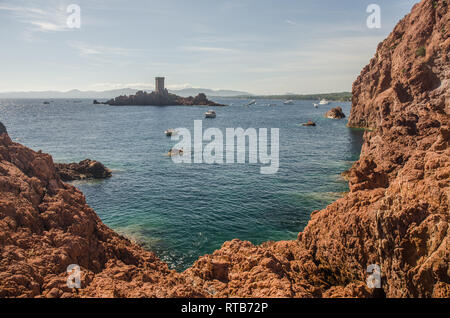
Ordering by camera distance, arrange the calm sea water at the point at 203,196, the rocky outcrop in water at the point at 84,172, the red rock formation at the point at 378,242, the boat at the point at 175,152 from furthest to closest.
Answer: the boat at the point at 175,152
the rocky outcrop in water at the point at 84,172
the calm sea water at the point at 203,196
the red rock formation at the point at 378,242

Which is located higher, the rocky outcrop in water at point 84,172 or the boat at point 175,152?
the boat at point 175,152

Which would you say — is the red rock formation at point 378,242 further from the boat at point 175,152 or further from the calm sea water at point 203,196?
the boat at point 175,152

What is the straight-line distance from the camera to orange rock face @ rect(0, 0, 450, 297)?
28.2 ft

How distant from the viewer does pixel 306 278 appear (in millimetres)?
12039

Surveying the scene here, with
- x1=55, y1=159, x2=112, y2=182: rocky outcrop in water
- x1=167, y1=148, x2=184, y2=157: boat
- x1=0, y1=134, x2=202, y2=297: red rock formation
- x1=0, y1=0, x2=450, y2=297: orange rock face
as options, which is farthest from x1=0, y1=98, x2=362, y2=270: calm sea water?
x1=0, y1=0, x2=450, y2=297: orange rock face

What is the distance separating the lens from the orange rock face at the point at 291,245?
28.2 ft

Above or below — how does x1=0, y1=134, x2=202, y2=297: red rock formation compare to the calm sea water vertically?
above

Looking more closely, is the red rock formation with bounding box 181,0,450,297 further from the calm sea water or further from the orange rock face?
the calm sea water

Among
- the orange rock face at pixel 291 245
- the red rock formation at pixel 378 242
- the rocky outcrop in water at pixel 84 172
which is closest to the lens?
the orange rock face at pixel 291 245

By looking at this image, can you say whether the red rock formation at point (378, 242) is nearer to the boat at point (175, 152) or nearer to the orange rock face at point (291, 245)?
the orange rock face at point (291, 245)

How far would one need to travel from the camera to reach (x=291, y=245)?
47.7 ft

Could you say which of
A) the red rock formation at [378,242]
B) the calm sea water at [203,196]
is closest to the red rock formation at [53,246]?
the red rock formation at [378,242]

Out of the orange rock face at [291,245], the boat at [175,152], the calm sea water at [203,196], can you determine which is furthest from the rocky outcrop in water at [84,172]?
the orange rock face at [291,245]

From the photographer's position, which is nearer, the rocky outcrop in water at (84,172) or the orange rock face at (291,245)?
the orange rock face at (291,245)
